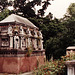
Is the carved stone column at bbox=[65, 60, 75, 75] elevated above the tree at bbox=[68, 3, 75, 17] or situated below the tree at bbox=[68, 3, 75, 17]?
below

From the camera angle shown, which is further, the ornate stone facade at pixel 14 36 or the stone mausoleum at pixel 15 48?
the ornate stone facade at pixel 14 36

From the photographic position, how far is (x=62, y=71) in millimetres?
8805

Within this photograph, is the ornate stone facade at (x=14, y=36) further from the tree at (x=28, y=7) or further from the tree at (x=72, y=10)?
the tree at (x=28, y=7)

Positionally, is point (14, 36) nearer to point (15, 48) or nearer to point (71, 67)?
point (15, 48)

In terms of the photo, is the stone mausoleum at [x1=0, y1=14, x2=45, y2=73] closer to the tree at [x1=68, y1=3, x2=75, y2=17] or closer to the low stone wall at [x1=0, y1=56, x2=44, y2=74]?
the low stone wall at [x1=0, y1=56, x2=44, y2=74]

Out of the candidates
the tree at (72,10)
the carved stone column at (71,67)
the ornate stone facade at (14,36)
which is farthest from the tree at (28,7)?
the carved stone column at (71,67)

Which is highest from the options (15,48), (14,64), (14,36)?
(14,36)

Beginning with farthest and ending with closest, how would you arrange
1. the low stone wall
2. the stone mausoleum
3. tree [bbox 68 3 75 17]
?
1. tree [bbox 68 3 75 17]
2. the stone mausoleum
3. the low stone wall

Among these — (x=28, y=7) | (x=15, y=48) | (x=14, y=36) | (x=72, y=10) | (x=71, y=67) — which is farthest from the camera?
(x=28, y=7)

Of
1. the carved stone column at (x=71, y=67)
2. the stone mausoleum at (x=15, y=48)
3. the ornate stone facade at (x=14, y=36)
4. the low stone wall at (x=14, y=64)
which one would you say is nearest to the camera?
the carved stone column at (x=71, y=67)

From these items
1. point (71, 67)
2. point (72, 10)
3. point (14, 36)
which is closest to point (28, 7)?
point (72, 10)

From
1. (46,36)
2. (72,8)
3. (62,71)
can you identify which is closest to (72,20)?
(72,8)

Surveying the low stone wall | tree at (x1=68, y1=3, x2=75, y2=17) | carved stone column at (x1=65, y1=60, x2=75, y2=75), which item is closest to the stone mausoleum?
the low stone wall

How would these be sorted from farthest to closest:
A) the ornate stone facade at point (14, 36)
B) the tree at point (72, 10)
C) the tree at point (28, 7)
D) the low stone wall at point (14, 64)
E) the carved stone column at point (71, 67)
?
the tree at point (28, 7) < the tree at point (72, 10) < the ornate stone facade at point (14, 36) < the low stone wall at point (14, 64) < the carved stone column at point (71, 67)
